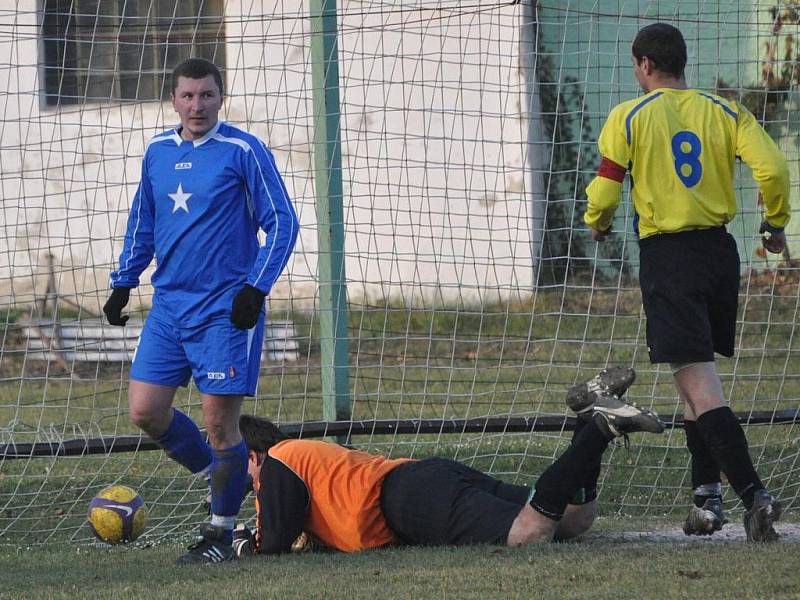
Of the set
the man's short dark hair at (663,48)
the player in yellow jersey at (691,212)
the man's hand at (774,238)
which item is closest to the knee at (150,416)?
the player in yellow jersey at (691,212)

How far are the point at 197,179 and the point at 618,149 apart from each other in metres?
1.67

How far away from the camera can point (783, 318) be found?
8.55m

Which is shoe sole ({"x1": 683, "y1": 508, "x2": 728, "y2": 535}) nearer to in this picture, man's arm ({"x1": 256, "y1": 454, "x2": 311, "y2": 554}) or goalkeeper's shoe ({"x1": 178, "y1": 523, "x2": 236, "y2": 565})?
man's arm ({"x1": 256, "y1": 454, "x2": 311, "y2": 554})

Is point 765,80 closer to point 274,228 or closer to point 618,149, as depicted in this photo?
point 618,149

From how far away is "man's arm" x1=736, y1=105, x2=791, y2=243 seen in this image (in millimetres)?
5004

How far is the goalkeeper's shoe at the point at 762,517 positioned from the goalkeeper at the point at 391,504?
0.59 m

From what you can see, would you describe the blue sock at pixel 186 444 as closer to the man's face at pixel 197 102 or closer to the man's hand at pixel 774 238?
the man's face at pixel 197 102

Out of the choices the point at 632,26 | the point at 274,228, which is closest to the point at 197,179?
the point at 274,228

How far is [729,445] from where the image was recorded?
495cm

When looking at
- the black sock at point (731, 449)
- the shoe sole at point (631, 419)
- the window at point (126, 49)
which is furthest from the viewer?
the window at point (126, 49)

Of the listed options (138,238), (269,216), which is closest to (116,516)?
(138,238)

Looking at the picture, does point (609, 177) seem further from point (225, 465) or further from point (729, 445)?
point (225, 465)

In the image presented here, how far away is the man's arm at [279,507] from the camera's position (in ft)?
16.6

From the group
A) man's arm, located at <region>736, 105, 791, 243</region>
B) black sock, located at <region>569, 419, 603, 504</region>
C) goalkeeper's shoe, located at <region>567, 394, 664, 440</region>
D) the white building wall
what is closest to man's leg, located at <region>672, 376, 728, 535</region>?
black sock, located at <region>569, 419, 603, 504</region>
